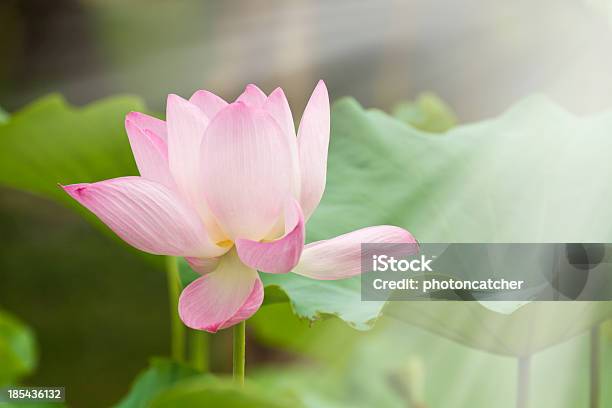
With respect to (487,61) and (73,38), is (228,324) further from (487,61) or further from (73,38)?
(73,38)

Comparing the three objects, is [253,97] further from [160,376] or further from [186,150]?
[160,376]

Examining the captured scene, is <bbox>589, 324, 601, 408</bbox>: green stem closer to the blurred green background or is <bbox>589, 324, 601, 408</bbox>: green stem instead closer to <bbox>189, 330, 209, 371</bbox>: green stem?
the blurred green background

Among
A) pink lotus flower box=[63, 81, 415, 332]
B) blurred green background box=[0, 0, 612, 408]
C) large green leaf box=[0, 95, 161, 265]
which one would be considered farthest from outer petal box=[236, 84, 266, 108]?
large green leaf box=[0, 95, 161, 265]

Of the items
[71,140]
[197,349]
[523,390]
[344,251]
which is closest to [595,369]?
[523,390]

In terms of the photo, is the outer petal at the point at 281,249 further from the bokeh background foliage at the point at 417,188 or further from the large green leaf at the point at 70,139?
the large green leaf at the point at 70,139

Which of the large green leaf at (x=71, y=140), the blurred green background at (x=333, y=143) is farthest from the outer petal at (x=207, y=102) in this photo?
the large green leaf at (x=71, y=140)

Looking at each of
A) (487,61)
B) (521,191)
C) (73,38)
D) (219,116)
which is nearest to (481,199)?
(521,191)
